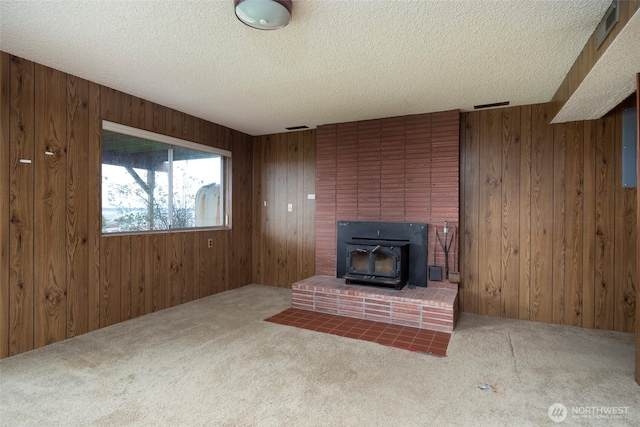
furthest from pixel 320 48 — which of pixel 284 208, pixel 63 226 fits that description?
pixel 284 208

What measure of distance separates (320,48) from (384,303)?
2489 millimetres

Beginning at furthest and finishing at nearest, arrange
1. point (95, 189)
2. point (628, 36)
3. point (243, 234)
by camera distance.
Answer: point (243, 234) < point (95, 189) < point (628, 36)

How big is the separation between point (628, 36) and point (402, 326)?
273 cm

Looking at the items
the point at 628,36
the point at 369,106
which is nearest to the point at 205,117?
Answer: the point at 369,106

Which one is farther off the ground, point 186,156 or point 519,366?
point 186,156

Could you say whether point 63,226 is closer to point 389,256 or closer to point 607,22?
point 389,256

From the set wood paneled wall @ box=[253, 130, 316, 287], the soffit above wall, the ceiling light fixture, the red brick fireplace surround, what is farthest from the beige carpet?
the ceiling light fixture

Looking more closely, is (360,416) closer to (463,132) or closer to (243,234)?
(463,132)

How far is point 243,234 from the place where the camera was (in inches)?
199

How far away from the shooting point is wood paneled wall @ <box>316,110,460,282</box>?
3.76 meters

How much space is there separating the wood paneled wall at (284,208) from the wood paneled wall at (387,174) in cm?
35

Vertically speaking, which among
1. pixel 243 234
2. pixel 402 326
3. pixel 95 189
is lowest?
pixel 402 326

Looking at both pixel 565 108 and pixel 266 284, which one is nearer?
pixel 565 108

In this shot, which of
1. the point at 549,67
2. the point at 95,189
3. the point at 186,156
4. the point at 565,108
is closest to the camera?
the point at 549,67
